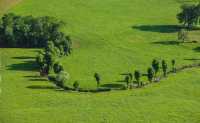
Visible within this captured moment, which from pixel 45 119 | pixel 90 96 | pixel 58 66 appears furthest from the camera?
pixel 58 66

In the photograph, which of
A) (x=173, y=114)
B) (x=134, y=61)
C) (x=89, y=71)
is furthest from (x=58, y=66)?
(x=173, y=114)

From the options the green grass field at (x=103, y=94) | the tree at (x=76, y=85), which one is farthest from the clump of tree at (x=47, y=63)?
the tree at (x=76, y=85)

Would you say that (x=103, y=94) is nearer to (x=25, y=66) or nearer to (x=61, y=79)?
(x=61, y=79)

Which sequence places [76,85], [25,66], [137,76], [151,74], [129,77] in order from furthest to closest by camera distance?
[25,66]
[151,74]
[129,77]
[137,76]
[76,85]

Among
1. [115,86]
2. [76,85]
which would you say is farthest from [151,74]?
[76,85]

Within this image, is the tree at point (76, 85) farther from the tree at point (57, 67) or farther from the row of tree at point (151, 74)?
the row of tree at point (151, 74)

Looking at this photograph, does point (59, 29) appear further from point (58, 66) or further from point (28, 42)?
point (58, 66)

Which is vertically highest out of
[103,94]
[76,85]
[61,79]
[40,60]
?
[40,60]

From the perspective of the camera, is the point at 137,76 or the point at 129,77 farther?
the point at 129,77

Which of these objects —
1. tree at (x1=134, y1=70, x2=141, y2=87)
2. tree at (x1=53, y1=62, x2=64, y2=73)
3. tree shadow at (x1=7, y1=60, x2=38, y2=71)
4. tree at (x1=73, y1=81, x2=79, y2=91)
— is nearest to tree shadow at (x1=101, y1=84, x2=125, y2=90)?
tree at (x1=134, y1=70, x2=141, y2=87)
